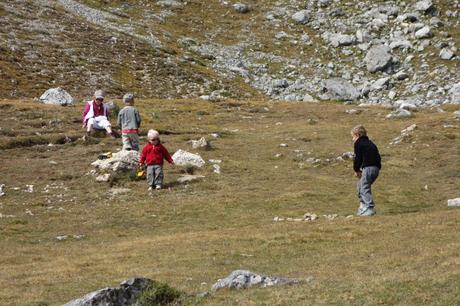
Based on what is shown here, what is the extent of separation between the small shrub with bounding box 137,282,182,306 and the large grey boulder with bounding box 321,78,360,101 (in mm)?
61070

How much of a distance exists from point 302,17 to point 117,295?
294 ft

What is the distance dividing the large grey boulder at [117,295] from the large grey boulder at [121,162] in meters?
17.6

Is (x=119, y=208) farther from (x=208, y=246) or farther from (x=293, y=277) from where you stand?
(x=293, y=277)

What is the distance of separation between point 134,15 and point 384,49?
123ft

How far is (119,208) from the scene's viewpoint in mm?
25891

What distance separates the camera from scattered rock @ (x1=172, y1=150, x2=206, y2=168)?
107 ft

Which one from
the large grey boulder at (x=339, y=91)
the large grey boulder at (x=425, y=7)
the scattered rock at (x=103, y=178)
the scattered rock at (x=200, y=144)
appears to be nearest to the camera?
the scattered rock at (x=103, y=178)

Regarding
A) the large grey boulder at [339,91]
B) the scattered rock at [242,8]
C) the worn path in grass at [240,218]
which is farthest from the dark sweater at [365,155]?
the scattered rock at [242,8]

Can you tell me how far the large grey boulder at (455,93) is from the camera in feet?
211

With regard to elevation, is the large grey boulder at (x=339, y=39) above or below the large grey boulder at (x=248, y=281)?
above

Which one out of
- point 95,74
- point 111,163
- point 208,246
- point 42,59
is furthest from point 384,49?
point 208,246

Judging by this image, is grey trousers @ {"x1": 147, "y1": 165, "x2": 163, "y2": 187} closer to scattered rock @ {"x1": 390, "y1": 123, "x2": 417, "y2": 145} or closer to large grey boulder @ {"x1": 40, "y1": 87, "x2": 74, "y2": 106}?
scattered rock @ {"x1": 390, "y1": 123, "x2": 417, "y2": 145}

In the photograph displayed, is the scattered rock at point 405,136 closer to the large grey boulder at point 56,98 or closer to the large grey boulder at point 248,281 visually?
the large grey boulder at point 56,98

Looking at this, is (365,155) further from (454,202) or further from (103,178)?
(103,178)
